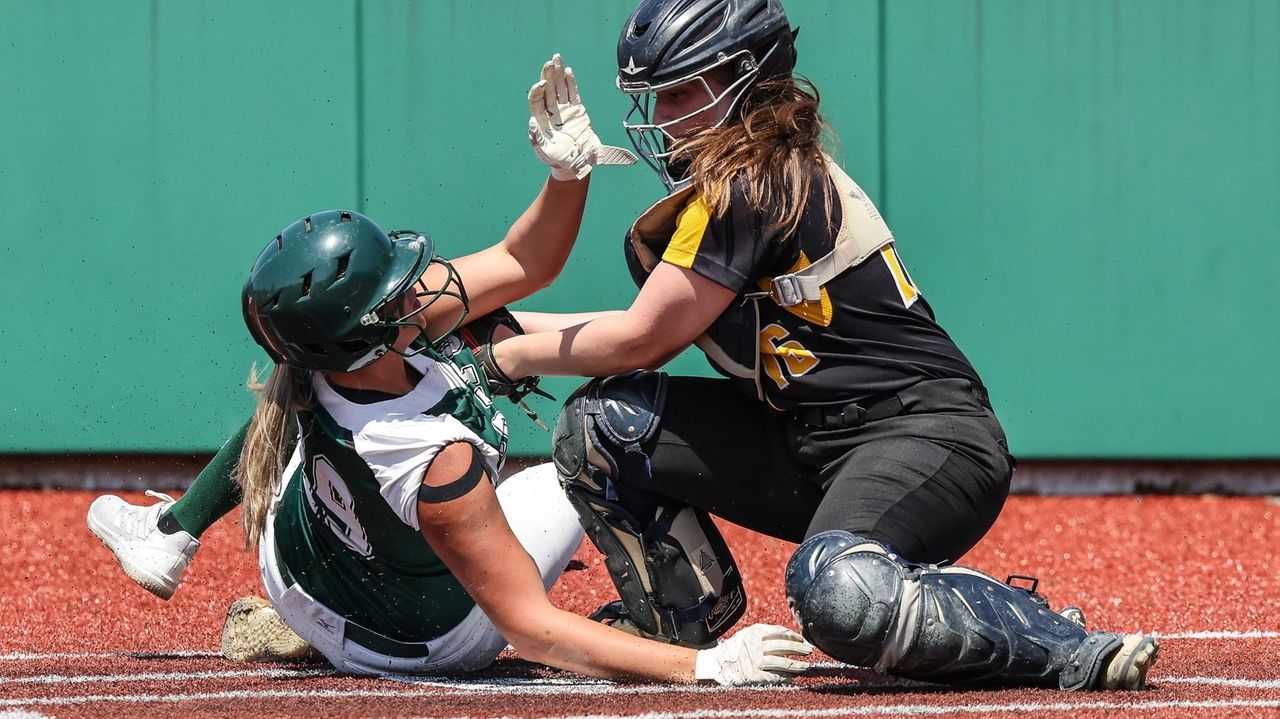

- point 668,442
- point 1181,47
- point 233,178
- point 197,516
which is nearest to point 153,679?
point 197,516

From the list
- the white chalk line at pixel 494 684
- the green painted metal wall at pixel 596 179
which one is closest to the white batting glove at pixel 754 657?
the white chalk line at pixel 494 684

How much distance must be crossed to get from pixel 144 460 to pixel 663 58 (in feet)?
15.4

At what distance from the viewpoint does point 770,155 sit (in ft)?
12.1

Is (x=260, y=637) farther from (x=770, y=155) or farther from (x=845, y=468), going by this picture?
(x=770, y=155)

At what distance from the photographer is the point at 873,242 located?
12.1ft

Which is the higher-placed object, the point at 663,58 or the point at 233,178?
→ the point at 663,58

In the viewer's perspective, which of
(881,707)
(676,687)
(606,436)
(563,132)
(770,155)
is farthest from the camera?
(563,132)

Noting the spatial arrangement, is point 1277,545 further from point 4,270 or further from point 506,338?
point 4,270

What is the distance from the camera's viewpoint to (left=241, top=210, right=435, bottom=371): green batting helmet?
3.21 meters

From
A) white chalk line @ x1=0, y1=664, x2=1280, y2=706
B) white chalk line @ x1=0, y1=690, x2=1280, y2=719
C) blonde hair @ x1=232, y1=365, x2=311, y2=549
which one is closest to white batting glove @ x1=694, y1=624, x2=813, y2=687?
white chalk line @ x1=0, y1=664, x2=1280, y2=706

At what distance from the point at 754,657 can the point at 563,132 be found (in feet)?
5.00

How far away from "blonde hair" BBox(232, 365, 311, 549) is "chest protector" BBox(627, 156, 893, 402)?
3.01ft

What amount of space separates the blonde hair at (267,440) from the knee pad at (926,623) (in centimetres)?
114

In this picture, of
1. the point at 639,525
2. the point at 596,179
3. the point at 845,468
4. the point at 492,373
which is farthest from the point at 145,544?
the point at 596,179
